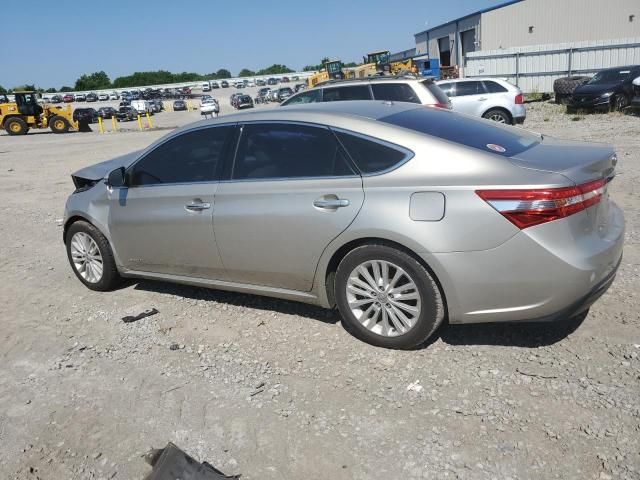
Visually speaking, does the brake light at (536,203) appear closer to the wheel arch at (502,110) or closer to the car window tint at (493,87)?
the wheel arch at (502,110)

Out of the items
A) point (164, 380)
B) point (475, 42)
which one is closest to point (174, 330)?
point (164, 380)

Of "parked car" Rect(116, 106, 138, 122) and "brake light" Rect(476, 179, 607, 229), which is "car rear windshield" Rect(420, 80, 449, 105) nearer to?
"brake light" Rect(476, 179, 607, 229)

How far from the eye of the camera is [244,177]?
13.2 feet

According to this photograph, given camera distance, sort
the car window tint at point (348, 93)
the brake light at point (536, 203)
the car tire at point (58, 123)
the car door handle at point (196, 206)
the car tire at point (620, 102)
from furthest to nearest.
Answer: the car tire at point (58, 123) < the car tire at point (620, 102) < the car window tint at point (348, 93) < the car door handle at point (196, 206) < the brake light at point (536, 203)

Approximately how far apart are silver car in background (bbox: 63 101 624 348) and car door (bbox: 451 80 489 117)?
38.3 ft

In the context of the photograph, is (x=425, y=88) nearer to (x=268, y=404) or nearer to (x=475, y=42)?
(x=268, y=404)

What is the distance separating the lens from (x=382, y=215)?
3361 mm

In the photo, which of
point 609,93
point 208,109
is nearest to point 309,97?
point 609,93

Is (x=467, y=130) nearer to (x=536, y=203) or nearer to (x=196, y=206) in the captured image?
(x=536, y=203)

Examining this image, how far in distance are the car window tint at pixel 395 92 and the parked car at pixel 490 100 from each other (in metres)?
4.64

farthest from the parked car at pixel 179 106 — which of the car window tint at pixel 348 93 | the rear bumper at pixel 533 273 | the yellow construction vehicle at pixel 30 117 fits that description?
the rear bumper at pixel 533 273

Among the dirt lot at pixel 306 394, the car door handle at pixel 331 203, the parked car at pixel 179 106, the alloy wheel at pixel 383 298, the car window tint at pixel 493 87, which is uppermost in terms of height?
the parked car at pixel 179 106

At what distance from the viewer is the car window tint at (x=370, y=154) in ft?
11.4

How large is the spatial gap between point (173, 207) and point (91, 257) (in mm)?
1329
